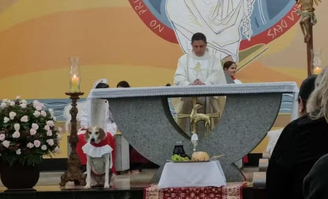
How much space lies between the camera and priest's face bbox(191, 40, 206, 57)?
797 cm

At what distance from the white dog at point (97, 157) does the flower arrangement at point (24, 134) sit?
1.37 ft

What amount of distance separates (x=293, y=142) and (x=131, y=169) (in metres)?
6.90

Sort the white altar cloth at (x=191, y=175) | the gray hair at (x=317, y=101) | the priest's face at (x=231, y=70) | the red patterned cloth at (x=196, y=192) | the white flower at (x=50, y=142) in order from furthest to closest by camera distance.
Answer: the priest's face at (x=231, y=70)
the white flower at (x=50, y=142)
the white altar cloth at (x=191, y=175)
the red patterned cloth at (x=196, y=192)
the gray hair at (x=317, y=101)

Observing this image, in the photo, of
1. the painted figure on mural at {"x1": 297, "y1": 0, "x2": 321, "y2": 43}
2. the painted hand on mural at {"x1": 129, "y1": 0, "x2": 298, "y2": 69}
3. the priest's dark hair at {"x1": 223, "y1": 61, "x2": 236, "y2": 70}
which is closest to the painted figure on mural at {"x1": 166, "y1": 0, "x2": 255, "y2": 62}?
the painted hand on mural at {"x1": 129, "y1": 0, "x2": 298, "y2": 69}

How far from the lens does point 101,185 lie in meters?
6.82

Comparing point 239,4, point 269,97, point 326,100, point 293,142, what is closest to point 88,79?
point 239,4

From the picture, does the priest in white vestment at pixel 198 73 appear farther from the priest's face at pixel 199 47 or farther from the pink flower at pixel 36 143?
A: the pink flower at pixel 36 143

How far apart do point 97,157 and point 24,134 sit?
0.71 meters

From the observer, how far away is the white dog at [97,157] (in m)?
6.68

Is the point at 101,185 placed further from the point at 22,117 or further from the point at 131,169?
the point at 131,169

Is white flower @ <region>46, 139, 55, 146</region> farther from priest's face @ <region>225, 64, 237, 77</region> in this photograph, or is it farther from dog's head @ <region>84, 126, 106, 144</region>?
priest's face @ <region>225, 64, 237, 77</region>

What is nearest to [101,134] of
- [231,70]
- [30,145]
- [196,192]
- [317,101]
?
[30,145]

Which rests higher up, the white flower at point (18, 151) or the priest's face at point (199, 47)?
the priest's face at point (199, 47)

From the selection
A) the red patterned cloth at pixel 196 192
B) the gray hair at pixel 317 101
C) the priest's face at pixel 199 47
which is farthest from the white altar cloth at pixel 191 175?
the gray hair at pixel 317 101
